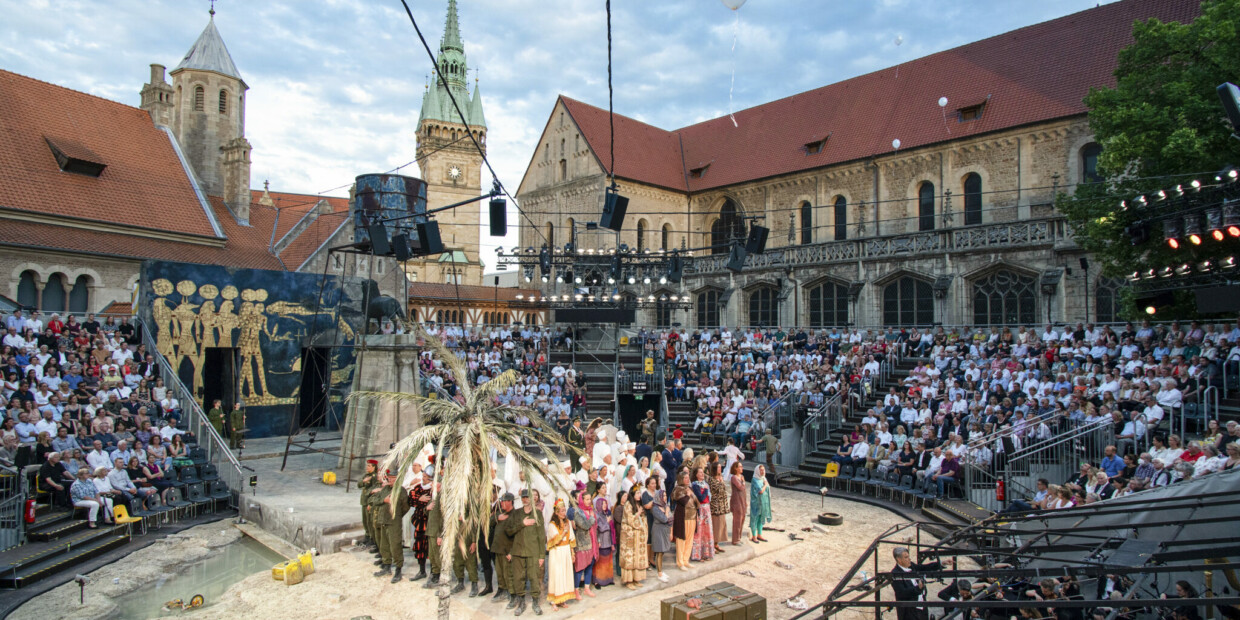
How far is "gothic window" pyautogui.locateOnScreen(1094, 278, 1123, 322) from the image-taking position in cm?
2472

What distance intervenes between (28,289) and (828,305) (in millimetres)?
30863

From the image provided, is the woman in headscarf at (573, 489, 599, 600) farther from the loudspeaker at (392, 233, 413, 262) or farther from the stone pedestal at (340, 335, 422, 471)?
the loudspeaker at (392, 233, 413, 262)

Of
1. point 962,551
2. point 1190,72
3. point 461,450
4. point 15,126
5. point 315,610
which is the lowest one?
point 315,610

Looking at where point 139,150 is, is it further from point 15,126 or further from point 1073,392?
point 1073,392

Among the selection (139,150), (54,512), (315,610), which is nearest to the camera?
(315,610)

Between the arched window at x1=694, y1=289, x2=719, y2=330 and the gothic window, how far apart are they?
17.8 meters

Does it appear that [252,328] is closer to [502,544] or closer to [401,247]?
[401,247]

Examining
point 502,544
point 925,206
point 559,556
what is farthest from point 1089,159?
point 502,544

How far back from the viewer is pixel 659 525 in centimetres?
1077

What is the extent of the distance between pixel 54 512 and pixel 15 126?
19310mm

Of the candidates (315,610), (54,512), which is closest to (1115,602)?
(315,610)

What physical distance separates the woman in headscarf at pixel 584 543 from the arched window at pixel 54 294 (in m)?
22.3

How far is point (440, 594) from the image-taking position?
6.95 m

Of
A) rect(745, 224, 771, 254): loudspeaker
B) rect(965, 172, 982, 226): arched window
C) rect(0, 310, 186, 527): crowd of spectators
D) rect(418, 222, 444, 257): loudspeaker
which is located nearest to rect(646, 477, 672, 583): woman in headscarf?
rect(418, 222, 444, 257): loudspeaker
